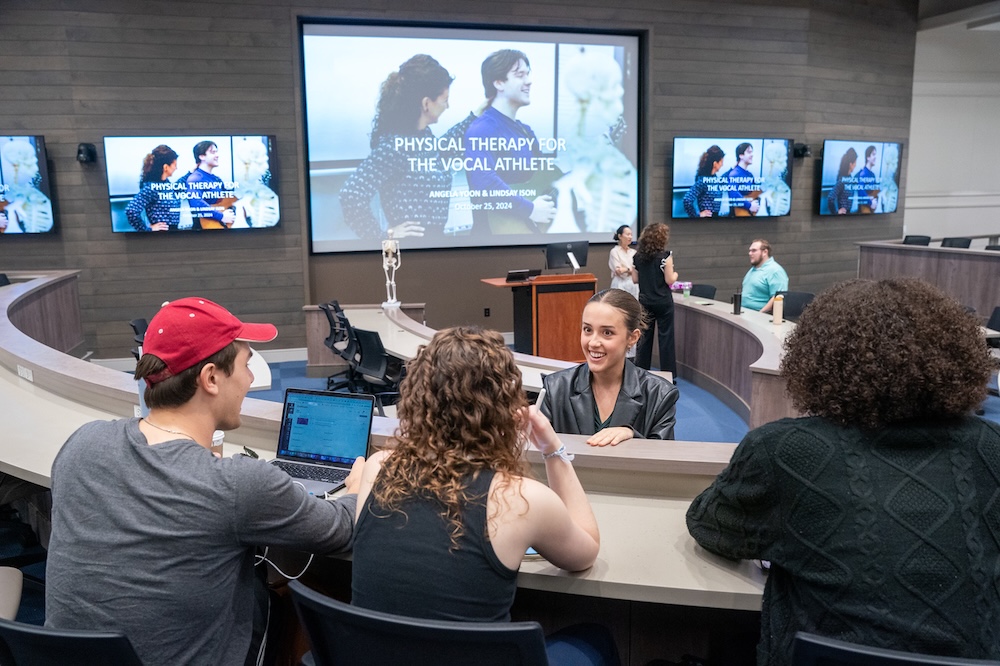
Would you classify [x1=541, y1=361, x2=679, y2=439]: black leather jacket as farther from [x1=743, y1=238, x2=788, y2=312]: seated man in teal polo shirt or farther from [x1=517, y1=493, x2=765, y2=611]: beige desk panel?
[x1=743, y1=238, x2=788, y2=312]: seated man in teal polo shirt

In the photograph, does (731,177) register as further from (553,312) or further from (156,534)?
(156,534)

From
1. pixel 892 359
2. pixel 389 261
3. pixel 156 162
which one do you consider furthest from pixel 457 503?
pixel 156 162

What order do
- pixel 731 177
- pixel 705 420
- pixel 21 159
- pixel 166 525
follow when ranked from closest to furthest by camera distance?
pixel 166 525 < pixel 705 420 < pixel 21 159 < pixel 731 177

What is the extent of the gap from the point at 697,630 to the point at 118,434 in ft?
4.98

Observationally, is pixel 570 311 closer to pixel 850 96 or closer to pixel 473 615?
pixel 850 96

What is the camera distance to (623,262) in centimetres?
788

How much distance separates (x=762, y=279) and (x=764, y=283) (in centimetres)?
4

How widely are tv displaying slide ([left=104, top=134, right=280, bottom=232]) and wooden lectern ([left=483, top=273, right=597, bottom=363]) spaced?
264cm

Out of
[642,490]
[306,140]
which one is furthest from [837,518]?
[306,140]

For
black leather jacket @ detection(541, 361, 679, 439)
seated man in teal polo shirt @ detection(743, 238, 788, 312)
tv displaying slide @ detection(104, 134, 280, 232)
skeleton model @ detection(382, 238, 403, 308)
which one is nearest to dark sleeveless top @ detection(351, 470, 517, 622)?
black leather jacket @ detection(541, 361, 679, 439)

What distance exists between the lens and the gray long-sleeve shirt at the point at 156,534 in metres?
1.54

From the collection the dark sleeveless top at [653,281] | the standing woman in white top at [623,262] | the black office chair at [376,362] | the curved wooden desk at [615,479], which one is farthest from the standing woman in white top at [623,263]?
the curved wooden desk at [615,479]

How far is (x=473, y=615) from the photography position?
145 cm

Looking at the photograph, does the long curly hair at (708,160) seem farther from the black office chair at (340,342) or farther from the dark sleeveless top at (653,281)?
the black office chair at (340,342)
